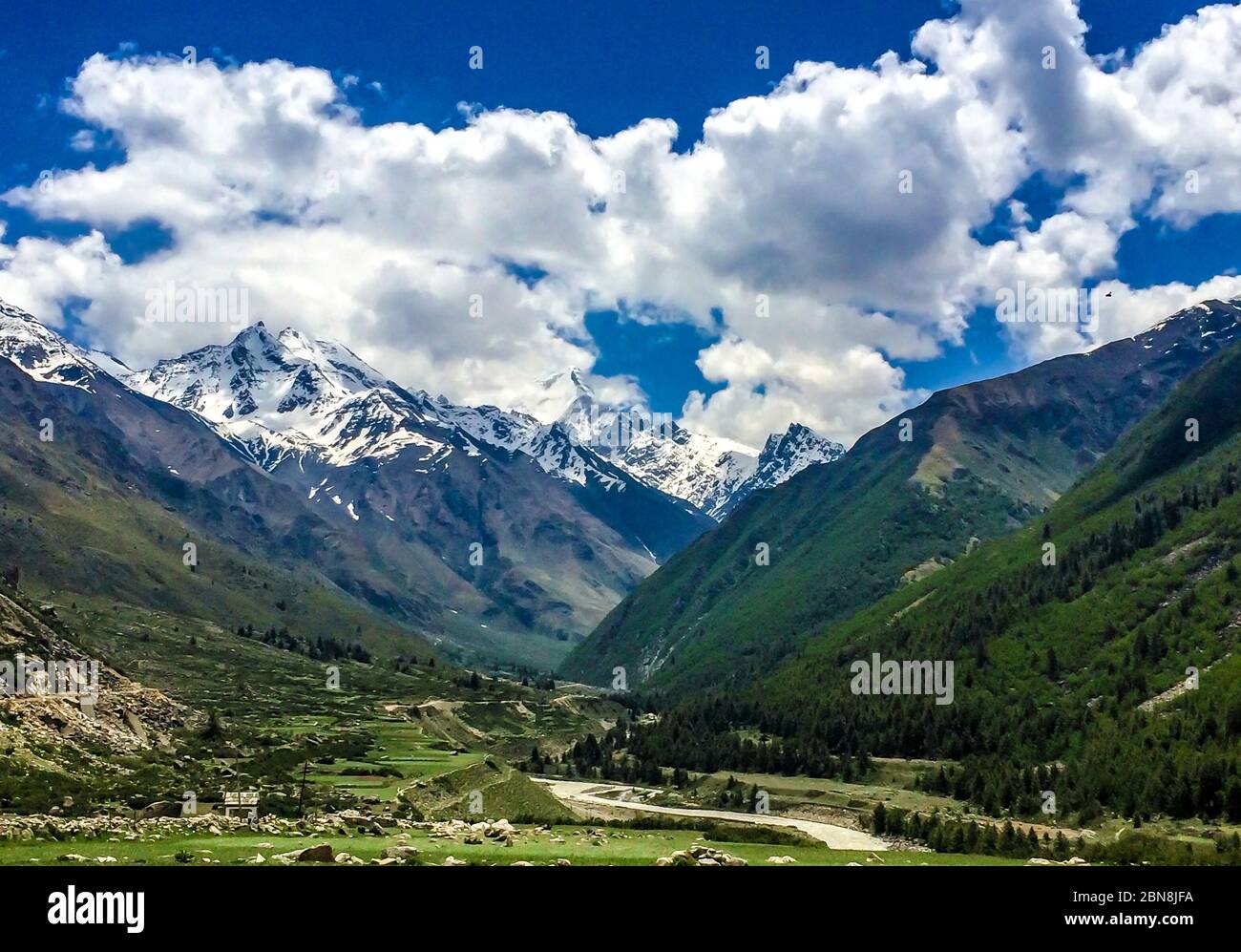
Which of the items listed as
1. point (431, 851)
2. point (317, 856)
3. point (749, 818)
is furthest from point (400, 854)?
point (749, 818)

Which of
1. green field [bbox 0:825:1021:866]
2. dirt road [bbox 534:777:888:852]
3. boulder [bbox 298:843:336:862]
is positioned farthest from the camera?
dirt road [bbox 534:777:888:852]

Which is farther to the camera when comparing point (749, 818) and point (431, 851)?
point (749, 818)

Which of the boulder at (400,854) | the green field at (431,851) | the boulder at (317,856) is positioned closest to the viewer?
the boulder at (317,856)

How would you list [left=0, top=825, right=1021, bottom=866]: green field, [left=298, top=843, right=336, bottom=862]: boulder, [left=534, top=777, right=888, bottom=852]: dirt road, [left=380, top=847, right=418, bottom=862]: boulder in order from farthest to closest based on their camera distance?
[left=534, top=777, right=888, bottom=852]: dirt road < [left=0, top=825, right=1021, bottom=866]: green field < [left=380, top=847, right=418, bottom=862]: boulder < [left=298, top=843, right=336, bottom=862]: boulder

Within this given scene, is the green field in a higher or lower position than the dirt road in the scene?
higher

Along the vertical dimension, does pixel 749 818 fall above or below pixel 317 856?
below

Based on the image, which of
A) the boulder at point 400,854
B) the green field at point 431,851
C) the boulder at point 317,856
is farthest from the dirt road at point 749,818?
the boulder at point 317,856

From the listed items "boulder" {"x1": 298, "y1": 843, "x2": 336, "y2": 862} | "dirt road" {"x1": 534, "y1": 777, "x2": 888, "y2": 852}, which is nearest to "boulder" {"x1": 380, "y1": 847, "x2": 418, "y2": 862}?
"boulder" {"x1": 298, "y1": 843, "x2": 336, "y2": 862}

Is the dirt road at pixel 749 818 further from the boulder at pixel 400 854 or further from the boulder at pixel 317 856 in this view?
the boulder at pixel 317 856

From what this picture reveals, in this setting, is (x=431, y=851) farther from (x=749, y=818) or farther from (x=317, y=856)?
(x=749, y=818)

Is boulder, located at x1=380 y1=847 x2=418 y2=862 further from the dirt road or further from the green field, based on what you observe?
the dirt road

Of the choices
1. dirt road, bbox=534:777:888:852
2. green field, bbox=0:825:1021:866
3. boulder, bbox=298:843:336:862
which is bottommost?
dirt road, bbox=534:777:888:852
